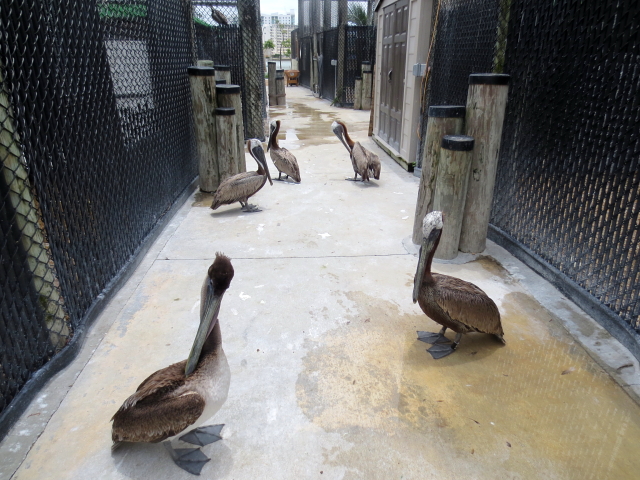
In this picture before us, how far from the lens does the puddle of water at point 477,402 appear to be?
7.03 ft

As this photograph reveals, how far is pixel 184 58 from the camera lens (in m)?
6.07

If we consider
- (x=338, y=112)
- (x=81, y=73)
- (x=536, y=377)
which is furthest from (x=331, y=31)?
(x=536, y=377)

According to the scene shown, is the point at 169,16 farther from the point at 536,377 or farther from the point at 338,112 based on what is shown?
the point at 338,112

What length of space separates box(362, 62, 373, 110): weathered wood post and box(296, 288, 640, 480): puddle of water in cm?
1314

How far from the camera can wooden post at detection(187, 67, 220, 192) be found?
588 centimetres

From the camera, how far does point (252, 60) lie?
369 inches

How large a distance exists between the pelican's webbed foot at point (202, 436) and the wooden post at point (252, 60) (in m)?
8.37

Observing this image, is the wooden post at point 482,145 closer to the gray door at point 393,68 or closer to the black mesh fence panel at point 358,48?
the gray door at point 393,68

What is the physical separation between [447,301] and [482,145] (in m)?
1.93

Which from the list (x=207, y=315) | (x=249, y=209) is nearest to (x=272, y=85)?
(x=249, y=209)

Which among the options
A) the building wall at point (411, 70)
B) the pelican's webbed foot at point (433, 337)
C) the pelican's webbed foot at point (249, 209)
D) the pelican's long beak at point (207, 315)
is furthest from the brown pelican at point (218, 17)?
the pelican's long beak at point (207, 315)

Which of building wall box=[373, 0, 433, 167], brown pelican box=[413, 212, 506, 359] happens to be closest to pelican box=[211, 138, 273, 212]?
building wall box=[373, 0, 433, 167]

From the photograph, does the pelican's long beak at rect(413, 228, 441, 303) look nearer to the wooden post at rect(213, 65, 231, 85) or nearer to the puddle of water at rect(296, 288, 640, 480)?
the puddle of water at rect(296, 288, 640, 480)

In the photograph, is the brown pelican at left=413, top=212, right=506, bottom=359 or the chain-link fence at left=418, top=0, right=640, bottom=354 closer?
the brown pelican at left=413, top=212, right=506, bottom=359
